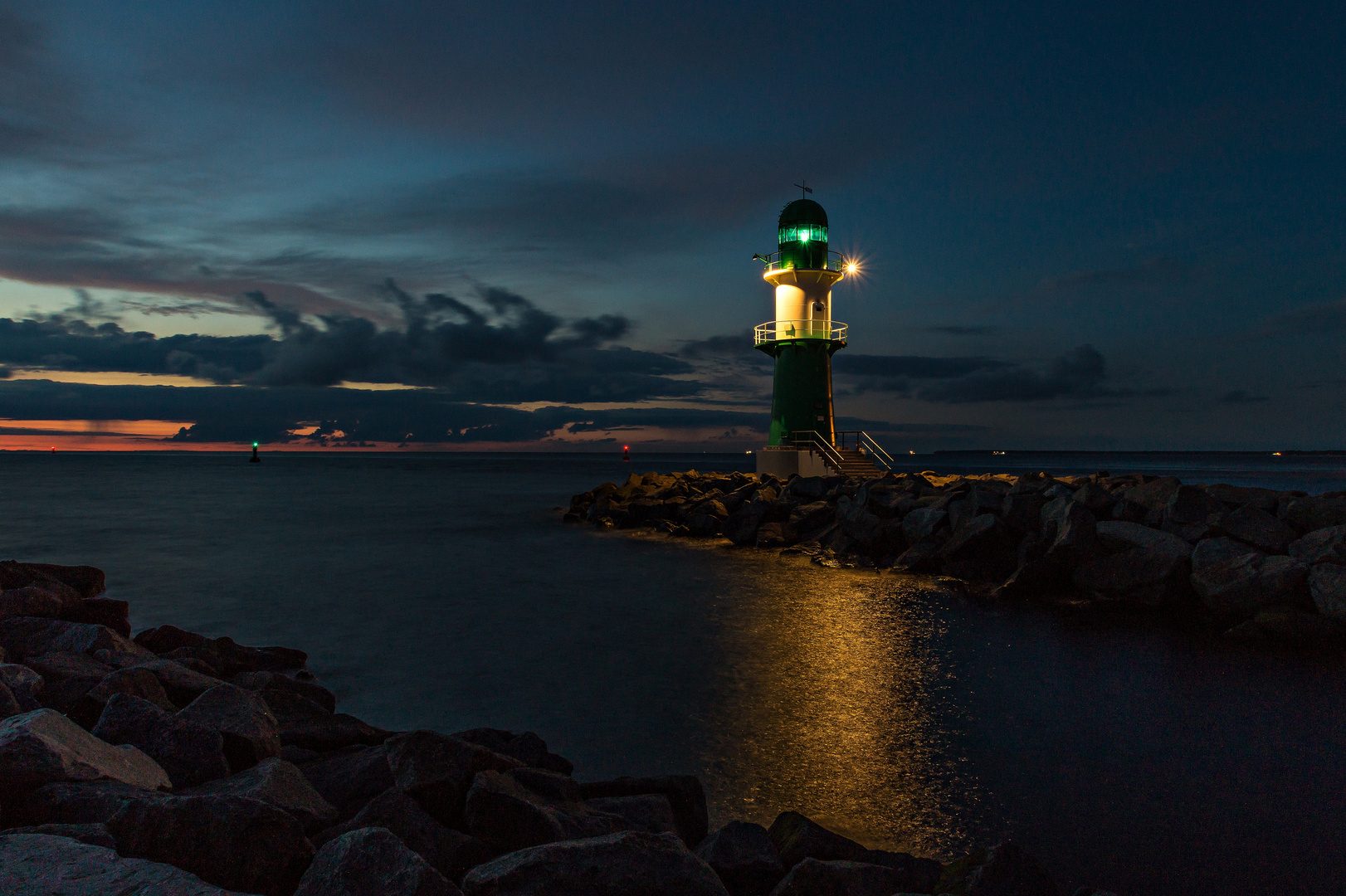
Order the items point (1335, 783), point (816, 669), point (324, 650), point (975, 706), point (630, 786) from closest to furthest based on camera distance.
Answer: point (630, 786)
point (1335, 783)
point (975, 706)
point (816, 669)
point (324, 650)

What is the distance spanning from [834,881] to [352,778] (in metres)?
2.63

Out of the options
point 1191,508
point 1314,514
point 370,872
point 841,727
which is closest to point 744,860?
point 370,872

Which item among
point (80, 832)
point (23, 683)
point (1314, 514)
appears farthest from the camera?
point (1314, 514)

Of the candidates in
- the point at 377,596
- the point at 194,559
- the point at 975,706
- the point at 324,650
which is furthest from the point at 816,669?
the point at 194,559

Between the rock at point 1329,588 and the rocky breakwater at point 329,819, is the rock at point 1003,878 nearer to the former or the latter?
the rocky breakwater at point 329,819

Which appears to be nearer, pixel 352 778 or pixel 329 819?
pixel 329 819

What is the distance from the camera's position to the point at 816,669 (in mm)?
8492

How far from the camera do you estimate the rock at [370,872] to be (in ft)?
8.45

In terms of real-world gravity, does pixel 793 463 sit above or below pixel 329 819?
above

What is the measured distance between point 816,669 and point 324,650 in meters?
6.26

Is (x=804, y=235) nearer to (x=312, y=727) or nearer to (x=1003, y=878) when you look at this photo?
(x=312, y=727)

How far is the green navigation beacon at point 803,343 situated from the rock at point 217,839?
24985 mm

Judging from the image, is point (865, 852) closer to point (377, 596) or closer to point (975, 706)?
point (975, 706)

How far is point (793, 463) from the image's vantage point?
27.1 metres
